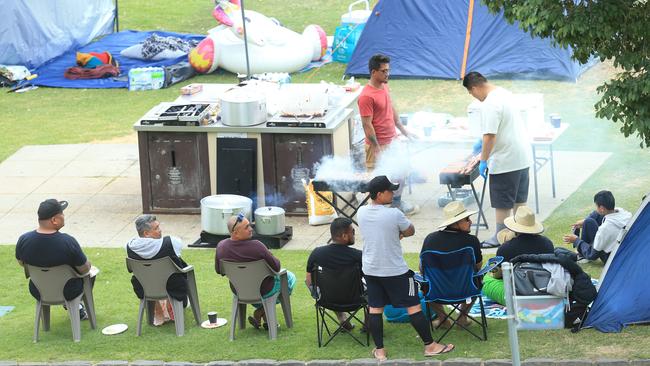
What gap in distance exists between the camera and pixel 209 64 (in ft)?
68.3

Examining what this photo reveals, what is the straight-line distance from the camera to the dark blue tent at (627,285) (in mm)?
9031

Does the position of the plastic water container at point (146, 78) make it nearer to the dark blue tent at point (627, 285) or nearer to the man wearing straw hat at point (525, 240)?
the man wearing straw hat at point (525, 240)

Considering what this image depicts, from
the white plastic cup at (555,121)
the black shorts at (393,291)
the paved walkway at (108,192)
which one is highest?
the white plastic cup at (555,121)

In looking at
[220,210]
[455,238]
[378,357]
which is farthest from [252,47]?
[378,357]

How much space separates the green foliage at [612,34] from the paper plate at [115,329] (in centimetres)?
403

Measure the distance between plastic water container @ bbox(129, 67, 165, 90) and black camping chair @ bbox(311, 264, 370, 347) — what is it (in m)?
11.9

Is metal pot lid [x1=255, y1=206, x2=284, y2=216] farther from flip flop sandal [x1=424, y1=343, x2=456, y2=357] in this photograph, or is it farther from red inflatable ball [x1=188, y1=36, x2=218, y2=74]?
red inflatable ball [x1=188, y1=36, x2=218, y2=74]

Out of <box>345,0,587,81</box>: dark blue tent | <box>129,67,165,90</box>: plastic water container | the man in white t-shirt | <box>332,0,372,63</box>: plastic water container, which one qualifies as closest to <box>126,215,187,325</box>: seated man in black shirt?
the man in white t-shirt

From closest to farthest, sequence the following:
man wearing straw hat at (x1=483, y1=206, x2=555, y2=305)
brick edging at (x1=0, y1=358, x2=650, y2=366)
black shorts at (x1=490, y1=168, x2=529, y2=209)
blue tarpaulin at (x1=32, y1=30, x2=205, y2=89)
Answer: brick edging at (x1=0, y1=358, x2=650, y2=366) < man wearing straw hat at (x1=483, y1=206, x2=555, y2=305) < black shorts at (x1=490, y1=168, x2=529, y2=209) < blue tarpaulin at (x1=32, y1=30, x2=205, y2=89)

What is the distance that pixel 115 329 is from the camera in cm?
978

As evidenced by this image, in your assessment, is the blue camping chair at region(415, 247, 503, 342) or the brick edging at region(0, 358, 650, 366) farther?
the blue camping chair at region(415, 247, 503, 342)

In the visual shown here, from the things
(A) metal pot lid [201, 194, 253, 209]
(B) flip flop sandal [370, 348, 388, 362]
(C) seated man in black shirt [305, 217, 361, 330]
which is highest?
(C) seated man in black shirt [305, 217, 361, 330]

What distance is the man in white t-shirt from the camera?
11305mm

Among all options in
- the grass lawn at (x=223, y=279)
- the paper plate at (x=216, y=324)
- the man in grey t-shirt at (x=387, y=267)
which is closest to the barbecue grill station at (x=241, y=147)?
the grass lawn at (x=223, y=279)
